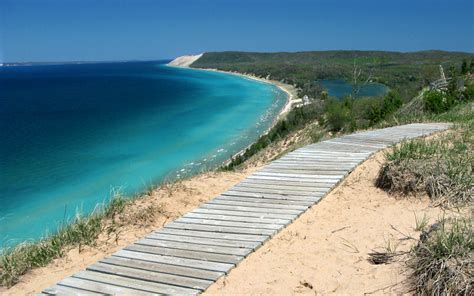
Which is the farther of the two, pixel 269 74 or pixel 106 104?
pixel 269 74

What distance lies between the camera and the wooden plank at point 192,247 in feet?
14.5

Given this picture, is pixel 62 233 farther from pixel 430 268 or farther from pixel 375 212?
pixel 430 268

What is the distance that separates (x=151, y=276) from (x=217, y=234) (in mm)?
1082

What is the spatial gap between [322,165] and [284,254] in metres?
2.98

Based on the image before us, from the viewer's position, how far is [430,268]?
3.44 metres

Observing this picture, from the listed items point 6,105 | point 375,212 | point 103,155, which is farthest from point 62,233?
point 6,105

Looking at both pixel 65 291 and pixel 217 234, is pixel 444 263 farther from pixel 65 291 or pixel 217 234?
pixel 65 291

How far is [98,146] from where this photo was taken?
30.5 meters

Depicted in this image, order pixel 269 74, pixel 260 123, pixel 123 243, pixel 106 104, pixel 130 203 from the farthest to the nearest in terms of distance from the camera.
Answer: pixel 269 74, pixel 106 104, pixel 260 123, pixel 130 203, pixel 123 243

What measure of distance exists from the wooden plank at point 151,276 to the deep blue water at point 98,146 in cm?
257

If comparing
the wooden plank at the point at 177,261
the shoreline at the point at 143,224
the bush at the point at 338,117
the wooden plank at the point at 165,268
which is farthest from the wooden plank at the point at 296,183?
the bush at the point at 338,117

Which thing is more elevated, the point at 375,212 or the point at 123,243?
the point at 375,212

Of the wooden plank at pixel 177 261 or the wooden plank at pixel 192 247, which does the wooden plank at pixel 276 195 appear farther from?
the wooden plank at pixel 177 261

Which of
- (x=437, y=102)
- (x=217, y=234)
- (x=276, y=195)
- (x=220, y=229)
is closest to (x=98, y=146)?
(x=437, y=102)
